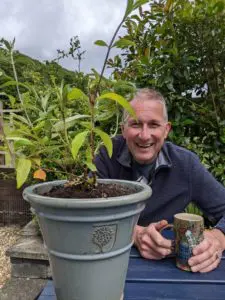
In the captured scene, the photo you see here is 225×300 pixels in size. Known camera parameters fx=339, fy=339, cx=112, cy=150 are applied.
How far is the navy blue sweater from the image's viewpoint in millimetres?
1746

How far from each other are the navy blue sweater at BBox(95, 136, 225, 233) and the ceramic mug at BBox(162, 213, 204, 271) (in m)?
0.56

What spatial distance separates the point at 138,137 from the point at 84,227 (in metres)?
0.94

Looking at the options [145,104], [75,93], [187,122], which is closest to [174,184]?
[145,104]

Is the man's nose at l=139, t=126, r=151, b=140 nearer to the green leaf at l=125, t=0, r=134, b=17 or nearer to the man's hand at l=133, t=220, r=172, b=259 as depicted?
the man's hand at l=133, t=220, r=172, b=259

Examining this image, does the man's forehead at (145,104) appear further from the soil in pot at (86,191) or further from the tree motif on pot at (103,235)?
the tree motif on pot at (103,235)

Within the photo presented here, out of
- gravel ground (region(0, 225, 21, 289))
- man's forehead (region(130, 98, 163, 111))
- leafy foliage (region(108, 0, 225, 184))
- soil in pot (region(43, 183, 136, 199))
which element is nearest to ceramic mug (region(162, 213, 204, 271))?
soil in pot (region(43, 183, 136, 199))

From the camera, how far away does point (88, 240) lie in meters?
0.84

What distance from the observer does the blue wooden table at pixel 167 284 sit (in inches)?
41.3

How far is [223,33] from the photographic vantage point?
2.47 meters

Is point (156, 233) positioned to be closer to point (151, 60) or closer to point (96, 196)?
point (96, 196)

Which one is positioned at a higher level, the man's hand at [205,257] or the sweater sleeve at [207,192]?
the sweater sleeve at [207,192]

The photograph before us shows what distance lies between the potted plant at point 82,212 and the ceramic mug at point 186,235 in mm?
314

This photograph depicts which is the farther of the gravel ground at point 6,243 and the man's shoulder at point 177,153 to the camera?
the gravel ground at point 6,243

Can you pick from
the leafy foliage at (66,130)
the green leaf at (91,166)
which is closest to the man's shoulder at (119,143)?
the leafy foliage at (66,130)
